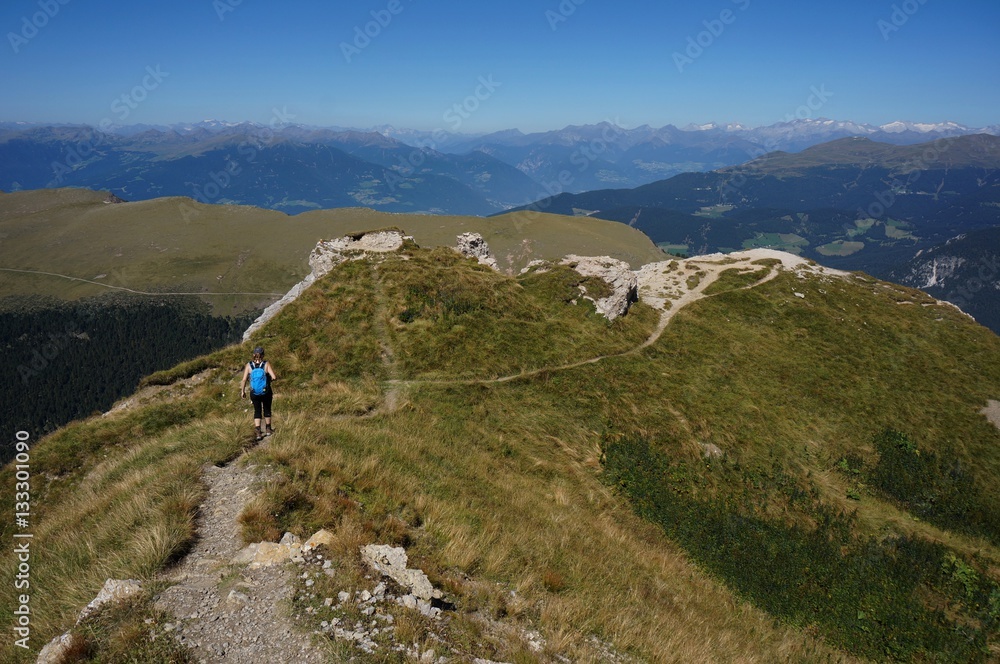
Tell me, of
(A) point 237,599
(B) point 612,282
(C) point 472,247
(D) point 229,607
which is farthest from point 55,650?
(C) point 472,247

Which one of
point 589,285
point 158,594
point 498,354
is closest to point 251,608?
point 158,594

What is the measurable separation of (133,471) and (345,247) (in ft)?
115

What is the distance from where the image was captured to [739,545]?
70.4 ft

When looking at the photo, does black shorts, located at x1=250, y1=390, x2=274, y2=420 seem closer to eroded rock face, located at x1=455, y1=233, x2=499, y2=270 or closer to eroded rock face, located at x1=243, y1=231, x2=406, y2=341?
eroded rock face, located at x1=243, y1=231, x2=406, y2=341

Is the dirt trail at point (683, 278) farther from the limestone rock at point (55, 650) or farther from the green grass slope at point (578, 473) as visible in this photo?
the limestone rock at point (55, 650)

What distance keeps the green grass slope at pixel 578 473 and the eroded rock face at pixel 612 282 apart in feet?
6.02

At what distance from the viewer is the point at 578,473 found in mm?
23172

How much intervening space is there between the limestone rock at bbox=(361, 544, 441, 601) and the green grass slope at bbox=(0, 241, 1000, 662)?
0.60m

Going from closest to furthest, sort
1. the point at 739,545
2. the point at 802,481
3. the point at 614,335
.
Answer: the point at 739,545
the point at 802,481
the point at 614,335

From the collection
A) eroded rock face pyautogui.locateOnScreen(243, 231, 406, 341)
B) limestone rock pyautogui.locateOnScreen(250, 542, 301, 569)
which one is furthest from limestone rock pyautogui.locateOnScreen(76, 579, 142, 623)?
eroded rock face pyautogui.locateOnScreen(243, 231, 406, 341)

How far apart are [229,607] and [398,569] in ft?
10.3

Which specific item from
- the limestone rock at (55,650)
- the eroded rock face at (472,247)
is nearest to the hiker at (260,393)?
the limestone rock at (55,650)

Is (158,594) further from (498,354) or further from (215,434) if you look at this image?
(498,354)

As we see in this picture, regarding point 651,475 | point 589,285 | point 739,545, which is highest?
point 589,285
